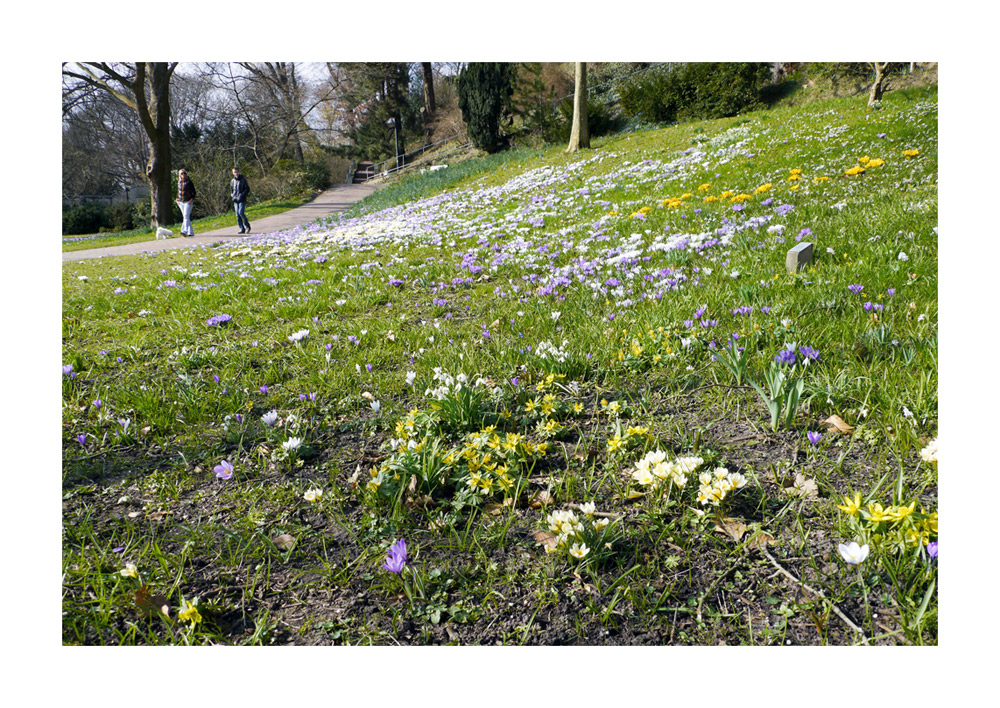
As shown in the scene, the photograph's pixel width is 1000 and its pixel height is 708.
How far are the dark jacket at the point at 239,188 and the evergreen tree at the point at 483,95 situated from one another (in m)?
2.42

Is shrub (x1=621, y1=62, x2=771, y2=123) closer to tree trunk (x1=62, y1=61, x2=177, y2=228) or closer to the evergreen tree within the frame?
the evergreen tree

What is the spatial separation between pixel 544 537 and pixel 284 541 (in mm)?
919

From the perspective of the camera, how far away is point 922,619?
128cm

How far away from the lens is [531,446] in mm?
1979

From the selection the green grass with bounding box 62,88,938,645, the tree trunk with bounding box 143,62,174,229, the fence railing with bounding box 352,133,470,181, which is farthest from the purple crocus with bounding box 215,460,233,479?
the fence railing with bounding box 352,133,470,181

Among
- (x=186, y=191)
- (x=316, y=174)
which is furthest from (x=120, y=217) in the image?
(x=316, y=174)

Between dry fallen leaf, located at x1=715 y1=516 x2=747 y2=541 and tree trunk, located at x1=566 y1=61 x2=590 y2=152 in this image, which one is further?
tree trunk, located at x1=566 y1=61 x2=590 y2=152

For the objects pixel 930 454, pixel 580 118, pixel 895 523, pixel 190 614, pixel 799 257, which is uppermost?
pixel 580 118

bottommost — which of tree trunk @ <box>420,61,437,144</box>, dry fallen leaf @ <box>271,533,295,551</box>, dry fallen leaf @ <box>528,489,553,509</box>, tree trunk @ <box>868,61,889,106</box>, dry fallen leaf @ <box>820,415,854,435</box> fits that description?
dry fallen leaf @ <box>271,533,295,551</box>

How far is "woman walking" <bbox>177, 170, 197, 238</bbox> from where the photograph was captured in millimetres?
4422

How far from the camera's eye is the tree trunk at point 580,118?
5.87 meters

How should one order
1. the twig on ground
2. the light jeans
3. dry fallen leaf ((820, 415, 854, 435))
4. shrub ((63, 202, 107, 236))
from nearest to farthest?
the twig on ground → dry fallen leaf ((820, 415, 854, 435)) → shrub ((63, 202, 107, 236)) → the light jeans

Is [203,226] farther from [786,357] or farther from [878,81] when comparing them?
[878,81]

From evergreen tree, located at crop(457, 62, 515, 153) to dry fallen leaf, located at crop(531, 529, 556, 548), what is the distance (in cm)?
271
